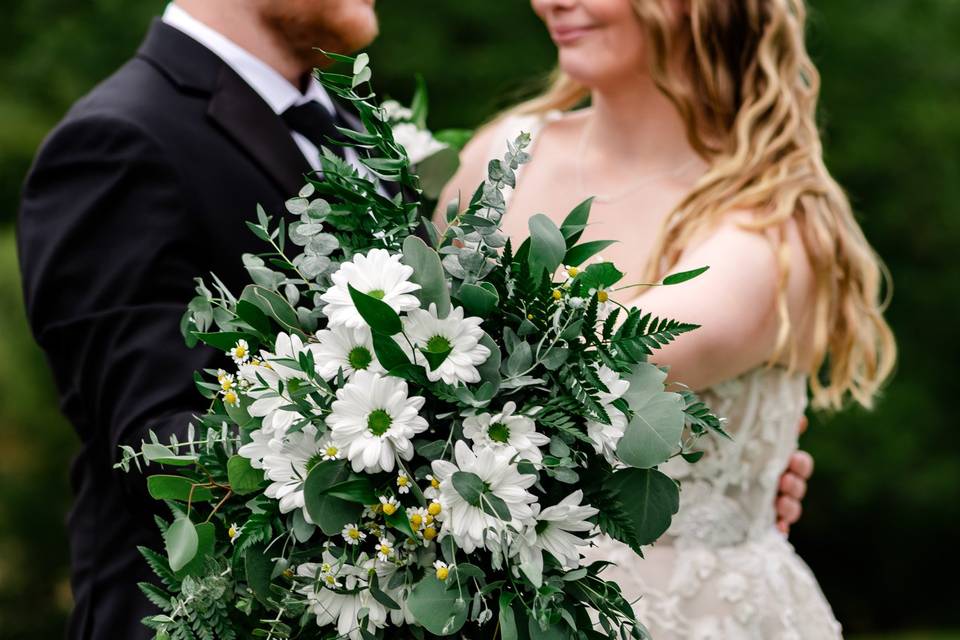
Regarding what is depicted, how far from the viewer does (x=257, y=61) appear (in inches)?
114

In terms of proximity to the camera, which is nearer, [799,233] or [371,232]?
[371,232]

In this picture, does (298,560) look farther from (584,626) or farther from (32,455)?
(32,455)

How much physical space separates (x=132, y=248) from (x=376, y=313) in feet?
3.24

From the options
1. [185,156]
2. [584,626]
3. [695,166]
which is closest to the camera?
[584,626]

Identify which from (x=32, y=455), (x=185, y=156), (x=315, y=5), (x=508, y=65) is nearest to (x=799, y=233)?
(x=315, y=5)

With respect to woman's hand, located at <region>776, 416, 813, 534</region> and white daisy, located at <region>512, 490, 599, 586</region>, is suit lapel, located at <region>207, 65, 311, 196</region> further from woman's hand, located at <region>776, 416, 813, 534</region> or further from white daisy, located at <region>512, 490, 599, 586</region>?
woman's hand, located at <region>776, 416, 813, 534</region>

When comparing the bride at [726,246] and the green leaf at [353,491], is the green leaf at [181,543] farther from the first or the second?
the bride at [726,246]

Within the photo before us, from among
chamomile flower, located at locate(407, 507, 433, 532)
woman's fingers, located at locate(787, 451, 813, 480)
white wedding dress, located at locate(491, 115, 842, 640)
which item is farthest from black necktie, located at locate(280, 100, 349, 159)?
woman's fingers, located at locate(787, 451, 813, 480)

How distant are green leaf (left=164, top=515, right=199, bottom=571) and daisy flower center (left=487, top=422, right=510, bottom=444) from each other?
20.7 inches

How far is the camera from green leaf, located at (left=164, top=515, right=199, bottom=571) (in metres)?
1.86

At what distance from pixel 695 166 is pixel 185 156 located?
1.53 m

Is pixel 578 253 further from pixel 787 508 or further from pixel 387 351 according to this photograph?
pixel 787 508

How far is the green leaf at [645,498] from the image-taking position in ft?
6.30

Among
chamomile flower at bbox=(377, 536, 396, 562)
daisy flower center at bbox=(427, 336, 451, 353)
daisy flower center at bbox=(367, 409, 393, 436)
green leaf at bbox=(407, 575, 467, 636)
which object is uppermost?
daisy flower center at bbox=(427, 336, 451, 353)
